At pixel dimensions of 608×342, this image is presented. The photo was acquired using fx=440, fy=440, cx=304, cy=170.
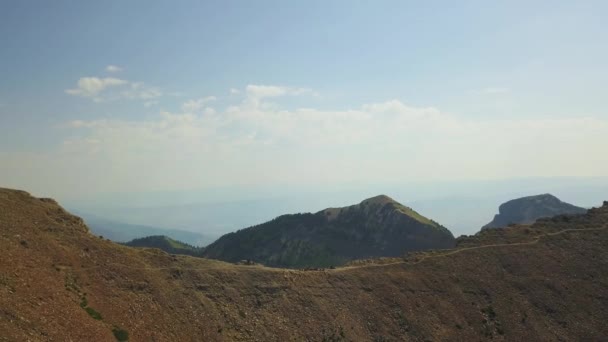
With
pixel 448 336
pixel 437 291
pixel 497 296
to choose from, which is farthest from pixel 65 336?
pixel 497 296

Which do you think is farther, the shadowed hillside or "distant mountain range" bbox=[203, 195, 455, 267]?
"distant mountain range" bbox=[203, 195, 455, 267]

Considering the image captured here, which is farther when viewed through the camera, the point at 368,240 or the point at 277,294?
the point at 368,240

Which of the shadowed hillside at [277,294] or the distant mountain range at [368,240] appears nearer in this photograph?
the shadowed hillside at [277,294]

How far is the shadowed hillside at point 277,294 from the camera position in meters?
44.0

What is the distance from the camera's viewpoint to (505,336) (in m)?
59.3

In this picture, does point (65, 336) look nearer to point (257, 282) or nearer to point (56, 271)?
point (56, 271)

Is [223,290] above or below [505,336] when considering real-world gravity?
above

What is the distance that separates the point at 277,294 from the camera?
197 feet

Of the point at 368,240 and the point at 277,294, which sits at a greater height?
the point at 368,240

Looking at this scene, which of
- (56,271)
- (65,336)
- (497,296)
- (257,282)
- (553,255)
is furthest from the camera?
(553,255)

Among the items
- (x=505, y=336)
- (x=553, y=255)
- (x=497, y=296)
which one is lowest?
(x=505, y=336)

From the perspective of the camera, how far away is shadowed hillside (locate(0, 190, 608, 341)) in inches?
1732

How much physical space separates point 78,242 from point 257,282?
23904mm

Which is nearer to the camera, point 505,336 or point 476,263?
point 505,336
